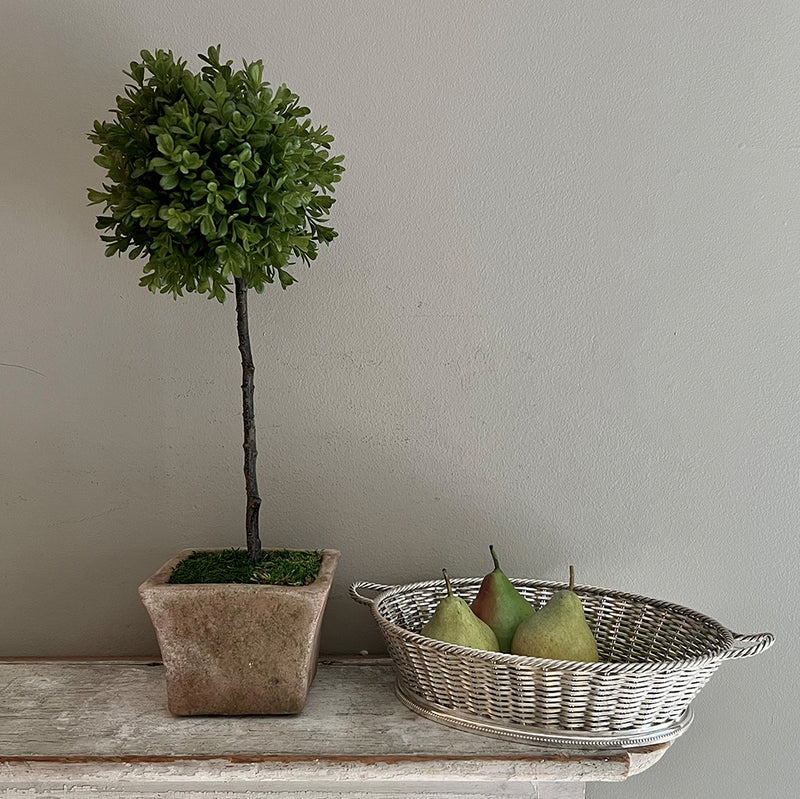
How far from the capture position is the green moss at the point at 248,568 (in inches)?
31.6

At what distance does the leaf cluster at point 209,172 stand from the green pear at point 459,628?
0.36 metres

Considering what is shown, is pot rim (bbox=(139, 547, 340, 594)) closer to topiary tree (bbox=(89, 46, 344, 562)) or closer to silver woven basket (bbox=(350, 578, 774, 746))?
silver woven basket (bbox=(350, 578, 774, 746))

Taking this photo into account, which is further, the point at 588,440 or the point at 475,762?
the point at 588,440

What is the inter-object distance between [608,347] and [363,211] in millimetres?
330

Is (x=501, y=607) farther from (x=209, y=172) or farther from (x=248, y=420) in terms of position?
(x=209, y=172)

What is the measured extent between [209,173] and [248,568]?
374 millimetres

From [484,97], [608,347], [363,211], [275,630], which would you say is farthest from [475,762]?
[484,97]

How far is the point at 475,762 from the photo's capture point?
2.35 feet

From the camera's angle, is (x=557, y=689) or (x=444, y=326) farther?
(x=444, y=326)

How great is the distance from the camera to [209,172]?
0.73 metres

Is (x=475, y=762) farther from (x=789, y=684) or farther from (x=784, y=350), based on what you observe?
(x=784, y=350)

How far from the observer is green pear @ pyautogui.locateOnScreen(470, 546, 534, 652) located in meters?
0.83

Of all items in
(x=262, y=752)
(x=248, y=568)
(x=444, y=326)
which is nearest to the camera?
(x=262, y=752)

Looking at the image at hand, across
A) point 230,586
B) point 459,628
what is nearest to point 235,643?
point 230,586
